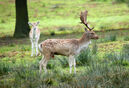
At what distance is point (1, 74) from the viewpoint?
35.9ft

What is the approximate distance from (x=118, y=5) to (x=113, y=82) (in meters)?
31.6

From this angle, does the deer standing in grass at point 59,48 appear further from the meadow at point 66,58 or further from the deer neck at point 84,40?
the meadow at point 66,58

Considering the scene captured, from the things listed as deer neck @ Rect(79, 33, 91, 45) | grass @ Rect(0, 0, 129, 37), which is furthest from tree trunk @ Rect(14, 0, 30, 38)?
deer neck @ Rect(79, 33, 91, 45)

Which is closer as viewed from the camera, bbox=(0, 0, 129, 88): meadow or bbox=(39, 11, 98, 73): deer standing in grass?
bbox=(0, 0, 129, 88): meadow

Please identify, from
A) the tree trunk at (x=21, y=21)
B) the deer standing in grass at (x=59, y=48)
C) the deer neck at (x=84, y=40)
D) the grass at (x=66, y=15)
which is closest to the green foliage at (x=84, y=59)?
the deer neck at (x=84, y=40)

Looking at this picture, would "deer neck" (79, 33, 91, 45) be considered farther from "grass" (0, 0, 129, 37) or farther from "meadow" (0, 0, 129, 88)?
"grass" (0, 0, 129, 37)

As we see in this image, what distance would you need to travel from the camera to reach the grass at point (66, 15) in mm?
28147

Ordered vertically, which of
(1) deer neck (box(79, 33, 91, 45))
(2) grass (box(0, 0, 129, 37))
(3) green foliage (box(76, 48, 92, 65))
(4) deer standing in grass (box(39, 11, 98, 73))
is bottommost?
(2) grass (box(0, 0, 129, 37))

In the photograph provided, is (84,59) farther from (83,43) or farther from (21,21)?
(21,21)

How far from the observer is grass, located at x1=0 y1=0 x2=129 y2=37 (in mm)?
28147

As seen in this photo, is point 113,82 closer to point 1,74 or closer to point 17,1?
point 1,74

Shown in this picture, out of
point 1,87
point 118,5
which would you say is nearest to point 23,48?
point 1,87

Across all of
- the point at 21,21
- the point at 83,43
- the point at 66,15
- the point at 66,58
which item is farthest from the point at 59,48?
the point at 66,15

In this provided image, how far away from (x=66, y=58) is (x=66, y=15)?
22.4 m
